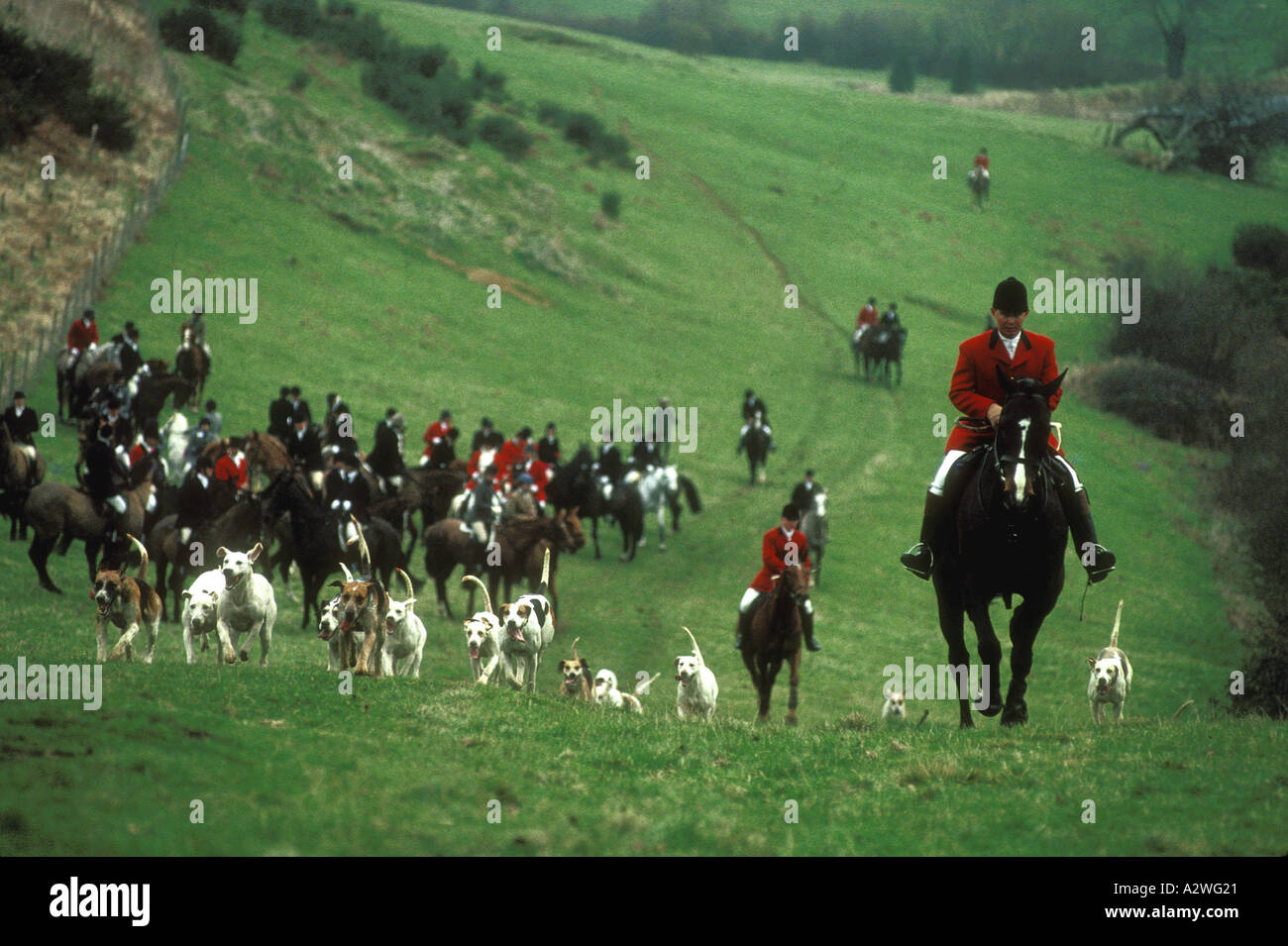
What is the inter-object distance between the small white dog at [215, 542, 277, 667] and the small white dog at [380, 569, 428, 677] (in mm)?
1395

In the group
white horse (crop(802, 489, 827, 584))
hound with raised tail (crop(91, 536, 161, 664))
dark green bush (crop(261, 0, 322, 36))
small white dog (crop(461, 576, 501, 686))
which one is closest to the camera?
hound with raised tail (crop(91, 536, 161, 664))

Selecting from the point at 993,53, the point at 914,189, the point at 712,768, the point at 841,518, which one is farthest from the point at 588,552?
the point at 993,53

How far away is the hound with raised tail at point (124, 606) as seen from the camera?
1502 cm

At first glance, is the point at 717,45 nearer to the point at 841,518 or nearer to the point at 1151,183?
the point at 1151,183

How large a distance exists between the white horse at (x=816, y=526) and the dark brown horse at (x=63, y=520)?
47.7ft

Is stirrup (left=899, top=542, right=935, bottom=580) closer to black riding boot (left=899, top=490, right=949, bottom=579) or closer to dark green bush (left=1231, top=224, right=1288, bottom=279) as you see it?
black riding boot (left=899, top=490, right=949, bottom=579)

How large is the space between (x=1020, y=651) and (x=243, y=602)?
28.0 feet

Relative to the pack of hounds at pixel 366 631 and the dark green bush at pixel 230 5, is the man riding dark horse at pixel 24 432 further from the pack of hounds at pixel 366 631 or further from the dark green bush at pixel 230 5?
the dark green bush at pixel 230 5

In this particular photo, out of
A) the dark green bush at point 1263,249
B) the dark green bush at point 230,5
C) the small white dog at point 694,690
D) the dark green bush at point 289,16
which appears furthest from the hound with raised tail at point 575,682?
the dark green bush at point 1263,249

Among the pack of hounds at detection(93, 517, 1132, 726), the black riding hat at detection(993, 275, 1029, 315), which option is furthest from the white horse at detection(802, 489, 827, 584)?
the black riding hat at detection(993, 275, 1029, 315)

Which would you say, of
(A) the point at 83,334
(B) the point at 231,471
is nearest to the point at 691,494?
(B) the point at 231,471

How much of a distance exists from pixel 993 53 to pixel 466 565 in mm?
132167

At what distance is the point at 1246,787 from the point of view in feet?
31.1

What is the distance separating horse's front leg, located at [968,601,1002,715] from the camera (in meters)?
11.4
